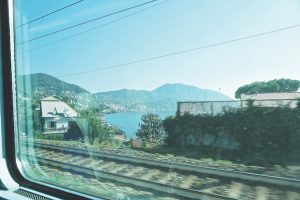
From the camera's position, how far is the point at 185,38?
1.74m

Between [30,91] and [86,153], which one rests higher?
[30,91]

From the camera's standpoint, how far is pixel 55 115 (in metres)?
2.39

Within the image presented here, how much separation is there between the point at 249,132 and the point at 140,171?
781 mm

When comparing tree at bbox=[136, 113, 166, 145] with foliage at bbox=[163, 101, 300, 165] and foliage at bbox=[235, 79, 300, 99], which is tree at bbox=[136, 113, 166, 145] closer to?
foliage at bbox=[163, 101, 300, 165]

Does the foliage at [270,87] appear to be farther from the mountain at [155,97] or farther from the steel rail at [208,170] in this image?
the steel rail at [208,170]

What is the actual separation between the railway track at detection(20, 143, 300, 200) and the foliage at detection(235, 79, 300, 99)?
398 millimetres

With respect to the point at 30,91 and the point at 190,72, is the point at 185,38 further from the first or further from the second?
the point at 30,91

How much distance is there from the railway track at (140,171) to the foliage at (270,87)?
40 cm

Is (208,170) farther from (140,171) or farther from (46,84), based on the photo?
(46,84)

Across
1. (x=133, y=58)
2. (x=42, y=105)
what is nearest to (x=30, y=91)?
(x=42, y=105)

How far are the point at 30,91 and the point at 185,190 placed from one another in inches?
54.9

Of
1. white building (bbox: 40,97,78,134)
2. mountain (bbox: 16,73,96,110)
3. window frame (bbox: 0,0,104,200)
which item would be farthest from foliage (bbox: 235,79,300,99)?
window frame (bbox: 0,0,104,200)

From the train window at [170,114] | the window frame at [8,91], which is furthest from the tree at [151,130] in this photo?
the window frame at [8,91]

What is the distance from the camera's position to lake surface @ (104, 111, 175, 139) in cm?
184
